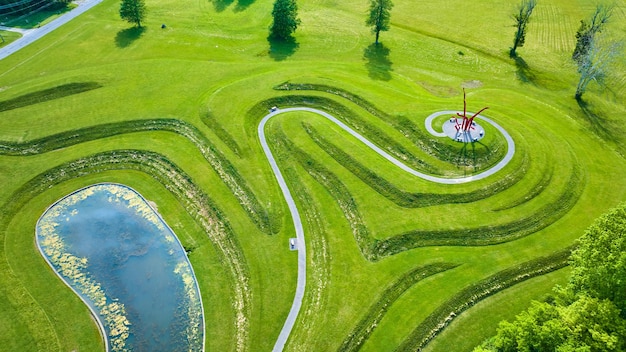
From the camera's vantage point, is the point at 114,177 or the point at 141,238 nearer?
the point at 141,238

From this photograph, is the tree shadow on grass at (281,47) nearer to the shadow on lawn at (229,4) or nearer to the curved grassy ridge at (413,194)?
the shadow on lawn at (229,4)

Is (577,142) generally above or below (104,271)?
above

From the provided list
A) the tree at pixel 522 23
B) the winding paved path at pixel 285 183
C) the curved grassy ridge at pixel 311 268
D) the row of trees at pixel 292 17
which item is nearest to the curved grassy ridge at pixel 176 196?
the winding paved path at pixel 285 183

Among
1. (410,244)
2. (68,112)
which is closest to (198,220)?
(410,244)

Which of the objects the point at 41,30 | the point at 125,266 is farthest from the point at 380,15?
the point at 41,30

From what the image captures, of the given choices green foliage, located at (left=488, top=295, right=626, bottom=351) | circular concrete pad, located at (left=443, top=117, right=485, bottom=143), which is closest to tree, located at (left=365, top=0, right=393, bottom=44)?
circular concrete pad, located at (left=443, top=117, right=485, bottom=143)

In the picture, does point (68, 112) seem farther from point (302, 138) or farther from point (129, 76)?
point (302, 138)

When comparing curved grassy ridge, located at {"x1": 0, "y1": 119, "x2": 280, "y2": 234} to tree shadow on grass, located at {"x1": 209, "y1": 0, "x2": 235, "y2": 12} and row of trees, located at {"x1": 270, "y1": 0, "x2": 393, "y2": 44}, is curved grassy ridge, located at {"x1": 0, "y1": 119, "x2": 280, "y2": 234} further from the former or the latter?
tree shadow on grass, located at {"x1": 209, "y1": 0, "x2": 235, "y2": 12}
